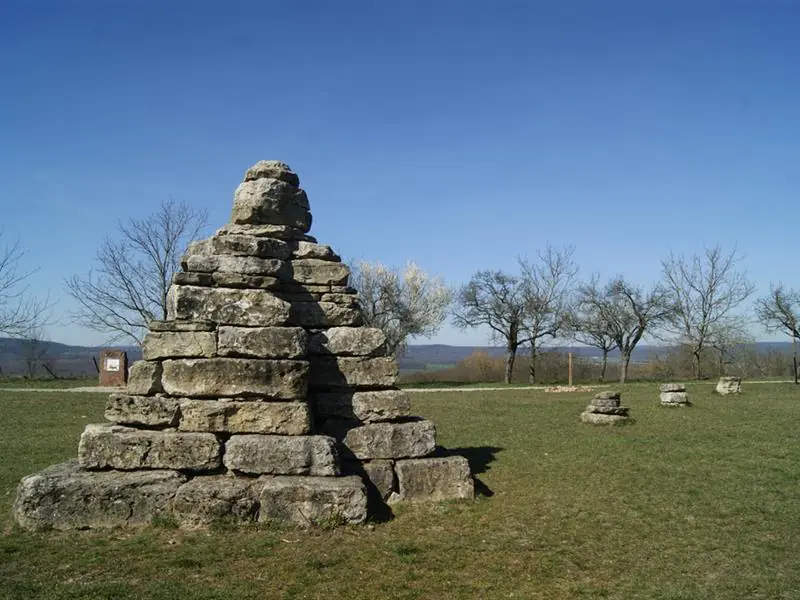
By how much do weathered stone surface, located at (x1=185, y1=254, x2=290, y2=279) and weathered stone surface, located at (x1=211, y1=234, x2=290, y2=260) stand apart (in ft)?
0.26

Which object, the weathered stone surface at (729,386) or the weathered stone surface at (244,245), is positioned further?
the weathered stone surface at (729,386)

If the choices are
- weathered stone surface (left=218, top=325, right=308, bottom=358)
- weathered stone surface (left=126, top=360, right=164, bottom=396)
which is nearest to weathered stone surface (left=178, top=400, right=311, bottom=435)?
weathered stone surface (left=126, top=360, right=164, bottom=396)

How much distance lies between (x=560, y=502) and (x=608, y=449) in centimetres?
427

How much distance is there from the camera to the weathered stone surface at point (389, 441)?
763 centimetres

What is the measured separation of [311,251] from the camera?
8523 mm

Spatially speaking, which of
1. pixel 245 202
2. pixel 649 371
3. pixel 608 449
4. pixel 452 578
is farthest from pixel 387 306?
pixel 452 578

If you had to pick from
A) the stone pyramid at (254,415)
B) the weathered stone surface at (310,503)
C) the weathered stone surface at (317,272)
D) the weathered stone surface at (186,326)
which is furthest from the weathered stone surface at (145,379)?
the weathered stone surface at (317,272)

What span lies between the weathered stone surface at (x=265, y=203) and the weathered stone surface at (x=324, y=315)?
1272 mm

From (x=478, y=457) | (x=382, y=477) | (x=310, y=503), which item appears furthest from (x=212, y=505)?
(x=478, y=457)

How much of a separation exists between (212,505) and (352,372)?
7.75 ft

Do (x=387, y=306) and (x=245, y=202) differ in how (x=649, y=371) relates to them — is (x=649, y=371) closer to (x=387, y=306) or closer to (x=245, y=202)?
(x=387, y=306)

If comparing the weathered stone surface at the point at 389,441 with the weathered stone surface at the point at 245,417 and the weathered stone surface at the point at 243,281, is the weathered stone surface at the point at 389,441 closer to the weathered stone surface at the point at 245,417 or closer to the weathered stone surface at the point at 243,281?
the weathered stone surface at the point at 245,417

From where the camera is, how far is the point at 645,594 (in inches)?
198

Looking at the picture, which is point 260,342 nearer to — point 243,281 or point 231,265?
point 243,281
